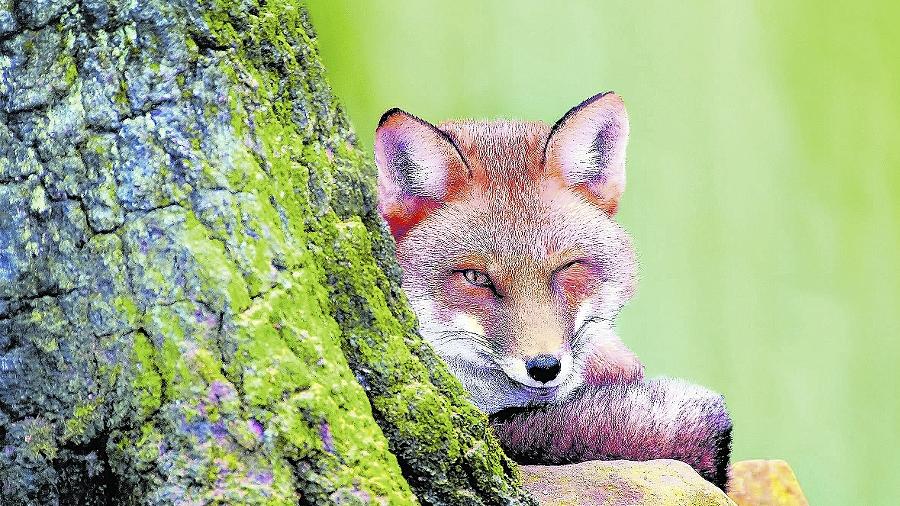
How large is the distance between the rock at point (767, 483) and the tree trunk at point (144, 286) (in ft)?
3.42

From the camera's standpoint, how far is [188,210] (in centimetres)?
72

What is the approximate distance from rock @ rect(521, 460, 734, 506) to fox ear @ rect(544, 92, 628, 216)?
432 millimetres

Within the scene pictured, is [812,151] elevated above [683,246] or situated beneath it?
elevated above

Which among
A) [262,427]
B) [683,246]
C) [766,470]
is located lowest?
[766,470]

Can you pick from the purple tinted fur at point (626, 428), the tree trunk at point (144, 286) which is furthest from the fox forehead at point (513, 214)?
the tree trunk at point (144, 286)

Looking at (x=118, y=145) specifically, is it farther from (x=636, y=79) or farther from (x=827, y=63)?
(x=827, y=63)

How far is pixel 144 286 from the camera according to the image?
2.32 ft

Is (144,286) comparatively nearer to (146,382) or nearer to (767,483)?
(146,382)

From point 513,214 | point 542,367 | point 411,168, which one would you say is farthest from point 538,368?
point 411,168

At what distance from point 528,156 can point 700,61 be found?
444 mm

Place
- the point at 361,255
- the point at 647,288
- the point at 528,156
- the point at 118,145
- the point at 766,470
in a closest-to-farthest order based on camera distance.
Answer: the point at 118,145
the point at 361,255
the point at 528,156
the point at 647,288
the point at 766,470

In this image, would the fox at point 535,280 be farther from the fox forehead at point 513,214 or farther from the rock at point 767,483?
the rock at point 767,483

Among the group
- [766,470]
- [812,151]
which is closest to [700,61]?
[812,151]

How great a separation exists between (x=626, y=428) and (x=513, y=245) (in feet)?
1.01
